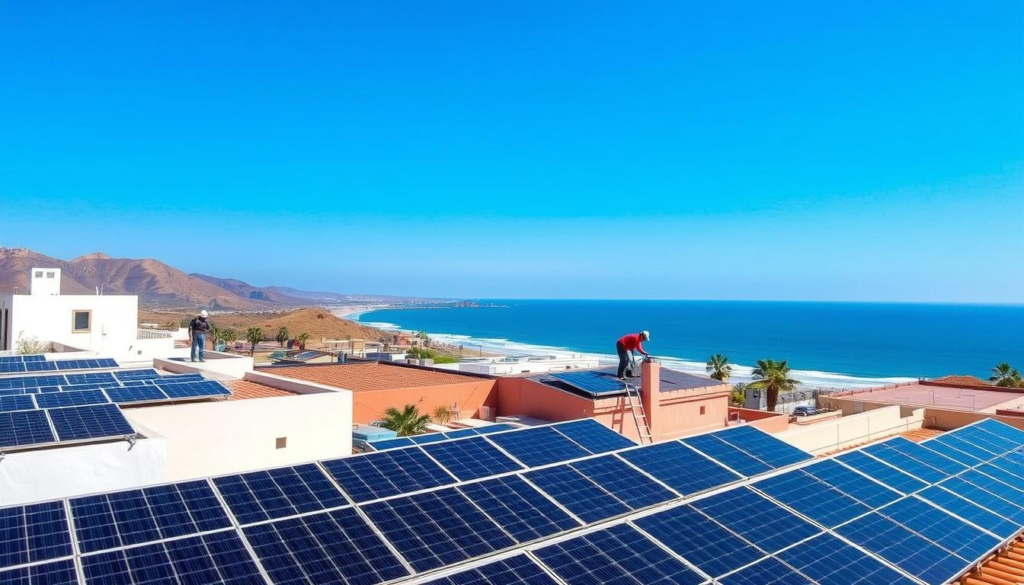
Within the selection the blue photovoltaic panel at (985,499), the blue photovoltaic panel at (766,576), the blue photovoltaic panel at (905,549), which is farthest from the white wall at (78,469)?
the blue photovoltaic panel at (985,499)

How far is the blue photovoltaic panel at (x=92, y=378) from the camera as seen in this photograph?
15598 mm

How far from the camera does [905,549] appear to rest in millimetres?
9352

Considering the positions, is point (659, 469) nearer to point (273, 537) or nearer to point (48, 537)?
point (273, 537)

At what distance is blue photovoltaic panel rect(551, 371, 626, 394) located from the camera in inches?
779

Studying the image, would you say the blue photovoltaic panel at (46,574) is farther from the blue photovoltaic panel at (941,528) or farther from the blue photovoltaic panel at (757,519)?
the blue photovoltaic panel at (941,528)

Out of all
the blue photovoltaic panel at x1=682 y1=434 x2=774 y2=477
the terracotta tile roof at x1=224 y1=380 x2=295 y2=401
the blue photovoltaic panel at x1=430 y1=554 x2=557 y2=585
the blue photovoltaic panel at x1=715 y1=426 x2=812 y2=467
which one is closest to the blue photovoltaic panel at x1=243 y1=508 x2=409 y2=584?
the blue photovoltaic panel at x1=430 y1=554 x2=557 y2=585

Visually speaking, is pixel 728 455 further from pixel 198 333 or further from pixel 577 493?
pixel 198 333

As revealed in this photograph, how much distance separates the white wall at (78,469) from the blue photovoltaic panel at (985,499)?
46.3 feet

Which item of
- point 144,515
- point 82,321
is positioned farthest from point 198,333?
point 144,515

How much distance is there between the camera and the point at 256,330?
313 feet

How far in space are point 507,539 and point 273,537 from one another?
2663 mm

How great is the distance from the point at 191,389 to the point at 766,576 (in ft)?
40.6

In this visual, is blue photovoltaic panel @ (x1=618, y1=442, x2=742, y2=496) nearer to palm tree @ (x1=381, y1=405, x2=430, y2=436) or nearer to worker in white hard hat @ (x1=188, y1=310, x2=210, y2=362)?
palm tree @ (x1=381, y1=405, x2=430, y2=436)

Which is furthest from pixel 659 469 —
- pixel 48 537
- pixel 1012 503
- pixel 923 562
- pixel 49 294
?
pixel 49 294
